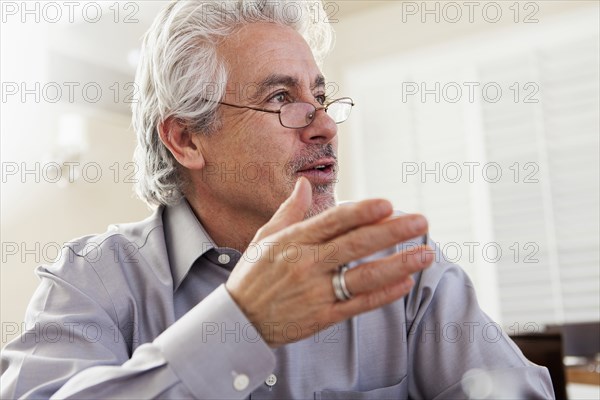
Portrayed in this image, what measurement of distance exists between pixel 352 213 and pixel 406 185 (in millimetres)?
3962

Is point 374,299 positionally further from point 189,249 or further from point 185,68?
point 185,68

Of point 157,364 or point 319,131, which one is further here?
point 319,131

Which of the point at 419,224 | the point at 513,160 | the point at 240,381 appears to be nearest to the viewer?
the point at 419,224

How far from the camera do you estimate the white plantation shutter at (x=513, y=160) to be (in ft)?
13.9

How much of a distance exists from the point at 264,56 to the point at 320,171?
30 centimetres

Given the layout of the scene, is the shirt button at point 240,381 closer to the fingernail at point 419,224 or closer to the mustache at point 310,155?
the fingernail at point 419,224

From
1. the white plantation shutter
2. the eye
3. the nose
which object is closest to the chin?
the nose

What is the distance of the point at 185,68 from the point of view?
64.1 inches

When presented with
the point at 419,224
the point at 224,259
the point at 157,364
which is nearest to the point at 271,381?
the point at 224,259

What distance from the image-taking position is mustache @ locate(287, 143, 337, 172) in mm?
1479

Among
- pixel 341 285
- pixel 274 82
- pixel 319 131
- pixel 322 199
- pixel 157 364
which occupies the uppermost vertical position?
pixel 274 82

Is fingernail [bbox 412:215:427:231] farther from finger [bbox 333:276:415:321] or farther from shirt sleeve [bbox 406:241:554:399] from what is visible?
shirt sleeve [bbox 406:241:554:399]

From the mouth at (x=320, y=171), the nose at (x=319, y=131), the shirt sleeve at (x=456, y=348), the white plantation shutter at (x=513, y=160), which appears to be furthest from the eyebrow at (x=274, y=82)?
the white plantation shutter at (x=513, y=160)

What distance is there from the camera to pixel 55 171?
136 inches
